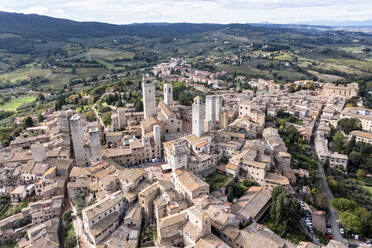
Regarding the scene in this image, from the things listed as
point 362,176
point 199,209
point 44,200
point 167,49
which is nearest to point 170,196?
point 199,209

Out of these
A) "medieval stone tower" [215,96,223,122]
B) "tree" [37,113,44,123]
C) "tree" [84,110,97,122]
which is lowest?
"tree" [37,113,44,123]

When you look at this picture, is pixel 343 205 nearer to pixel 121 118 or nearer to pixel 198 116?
pixel 198 116

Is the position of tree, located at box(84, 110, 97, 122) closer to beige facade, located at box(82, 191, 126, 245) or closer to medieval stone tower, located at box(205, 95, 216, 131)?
medieval stone tower, located at box(205, 95, 216, 131)

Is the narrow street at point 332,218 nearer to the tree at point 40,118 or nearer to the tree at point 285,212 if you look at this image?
the tree at point 285,212

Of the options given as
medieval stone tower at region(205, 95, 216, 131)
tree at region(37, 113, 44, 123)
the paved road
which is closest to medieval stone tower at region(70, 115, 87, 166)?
medieval stone tower at region(205, 95, 216, 131)

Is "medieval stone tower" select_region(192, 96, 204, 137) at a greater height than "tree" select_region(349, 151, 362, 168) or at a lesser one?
greater
